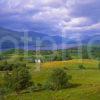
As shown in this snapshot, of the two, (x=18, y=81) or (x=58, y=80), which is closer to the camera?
(x=58, y=80)

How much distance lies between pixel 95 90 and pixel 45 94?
259 inches

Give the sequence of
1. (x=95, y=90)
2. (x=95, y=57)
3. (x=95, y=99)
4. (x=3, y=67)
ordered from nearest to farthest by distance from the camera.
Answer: (x=95, y=99) < (x=95, y=90) < (x=3, y=67) < (x=95, y=57)

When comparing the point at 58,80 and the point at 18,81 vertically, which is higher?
the point at 58,80

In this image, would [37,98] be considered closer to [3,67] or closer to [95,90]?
[95,90]

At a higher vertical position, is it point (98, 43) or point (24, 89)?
point (98, 43)

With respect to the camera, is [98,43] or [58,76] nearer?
[58,76]

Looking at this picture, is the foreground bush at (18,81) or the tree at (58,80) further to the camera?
the foreground bush at (18,81)

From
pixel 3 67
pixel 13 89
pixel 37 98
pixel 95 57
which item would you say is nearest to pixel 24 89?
pixel 13 89

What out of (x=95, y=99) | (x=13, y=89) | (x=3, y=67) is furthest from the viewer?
(x=3, y=67)

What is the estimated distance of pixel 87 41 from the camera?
184 meters

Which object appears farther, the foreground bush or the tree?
the foreground bush

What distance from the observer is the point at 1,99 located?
42625 mm

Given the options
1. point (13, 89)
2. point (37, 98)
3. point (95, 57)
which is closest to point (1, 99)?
point (37, 98)

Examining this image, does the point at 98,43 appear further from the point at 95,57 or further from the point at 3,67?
the point at 3,67
